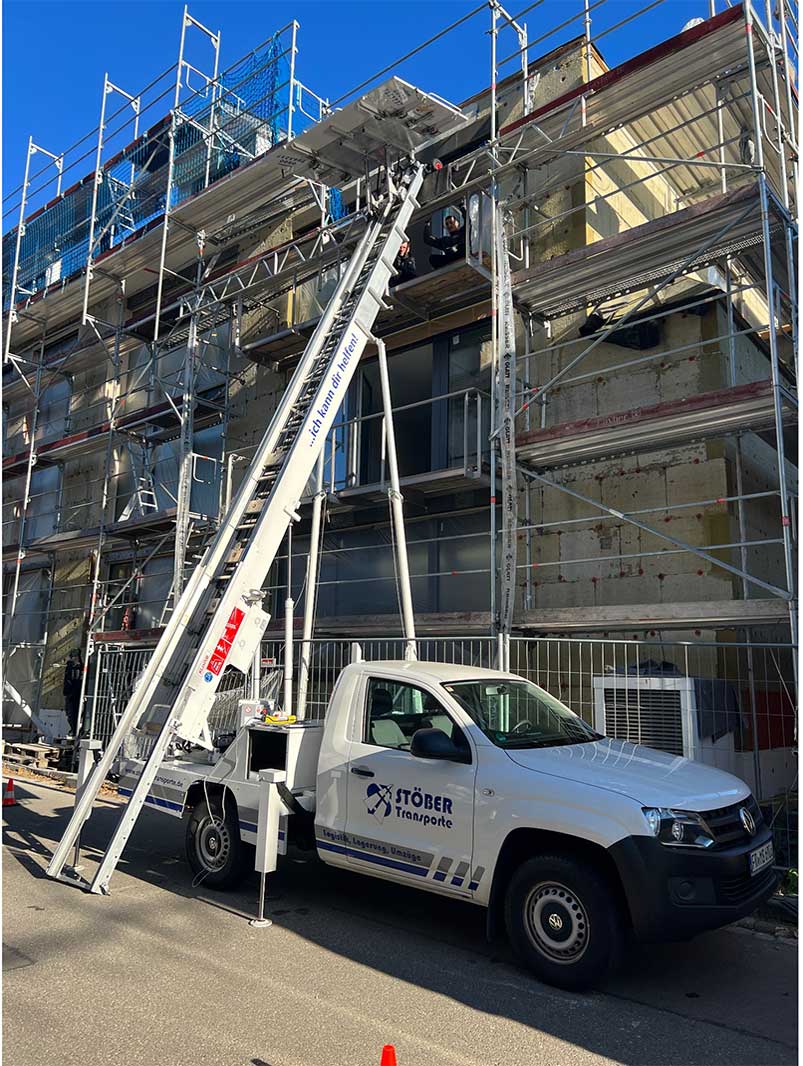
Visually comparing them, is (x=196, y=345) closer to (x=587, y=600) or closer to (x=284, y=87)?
(x=284, y=87)

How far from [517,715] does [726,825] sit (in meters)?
1.69

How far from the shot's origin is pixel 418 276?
12469mm

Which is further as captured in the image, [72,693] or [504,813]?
[72,693]

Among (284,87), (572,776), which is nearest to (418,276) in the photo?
(284,87)

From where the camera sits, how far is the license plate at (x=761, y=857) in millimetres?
4961

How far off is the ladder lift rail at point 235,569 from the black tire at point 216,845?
61cm

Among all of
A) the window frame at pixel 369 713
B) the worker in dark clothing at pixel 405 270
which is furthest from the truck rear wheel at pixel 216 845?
the worker in dark clothing at pixel 405 270

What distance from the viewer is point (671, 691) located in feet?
26.1

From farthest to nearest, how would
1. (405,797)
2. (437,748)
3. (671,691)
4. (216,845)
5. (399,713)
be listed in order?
(671,691), (216,845), (399,713), (405,797), (437,748)

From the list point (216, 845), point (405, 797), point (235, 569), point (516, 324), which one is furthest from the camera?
point (516, 324)

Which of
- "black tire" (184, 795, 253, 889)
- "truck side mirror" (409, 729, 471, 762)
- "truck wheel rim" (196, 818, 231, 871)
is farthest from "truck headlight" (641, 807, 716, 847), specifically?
"truck wheel rim" (196, 818, 231, 871)

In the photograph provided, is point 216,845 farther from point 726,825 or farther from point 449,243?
point 449,243

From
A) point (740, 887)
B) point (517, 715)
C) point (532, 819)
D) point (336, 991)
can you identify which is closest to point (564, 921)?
point (532, 819)

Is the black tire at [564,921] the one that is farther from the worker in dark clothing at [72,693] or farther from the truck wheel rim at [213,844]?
the worker in dark clothing at [72,693]
